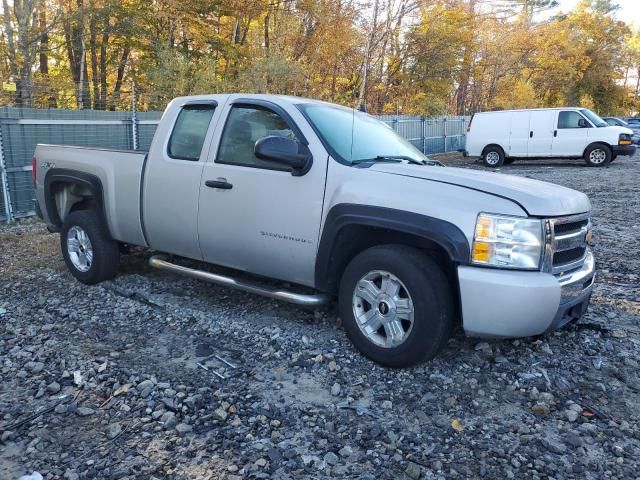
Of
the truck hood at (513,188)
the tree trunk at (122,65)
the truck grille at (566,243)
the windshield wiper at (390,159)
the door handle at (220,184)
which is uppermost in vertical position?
the tree trunk at (122,65)

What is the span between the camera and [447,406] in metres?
3.27

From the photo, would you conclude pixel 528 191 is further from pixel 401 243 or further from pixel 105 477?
pixel 105 477

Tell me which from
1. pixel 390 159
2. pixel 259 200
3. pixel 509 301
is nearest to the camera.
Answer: pixel 509 301

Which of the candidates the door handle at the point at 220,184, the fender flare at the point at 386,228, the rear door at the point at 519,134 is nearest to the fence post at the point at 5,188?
the door handle at the point at 220,184

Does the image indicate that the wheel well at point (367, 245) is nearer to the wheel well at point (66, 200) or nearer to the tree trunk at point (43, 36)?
the wheel well at point (66, 200)

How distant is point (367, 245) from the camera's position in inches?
156

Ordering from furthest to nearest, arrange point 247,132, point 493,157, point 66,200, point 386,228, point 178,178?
point 493,157 → point 66,200 → point 178,178 → point 247,132 → point 386,228

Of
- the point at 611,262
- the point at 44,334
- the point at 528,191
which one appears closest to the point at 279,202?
the point at 528,191

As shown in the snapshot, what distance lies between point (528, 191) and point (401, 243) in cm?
88

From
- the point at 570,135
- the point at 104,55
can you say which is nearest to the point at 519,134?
the point at 570,135

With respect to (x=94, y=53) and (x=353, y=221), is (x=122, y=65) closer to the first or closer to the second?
(x=94, y=53)

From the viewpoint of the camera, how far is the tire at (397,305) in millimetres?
3426

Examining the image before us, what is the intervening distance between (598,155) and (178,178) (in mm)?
18078

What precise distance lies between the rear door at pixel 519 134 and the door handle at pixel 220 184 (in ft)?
57.0
